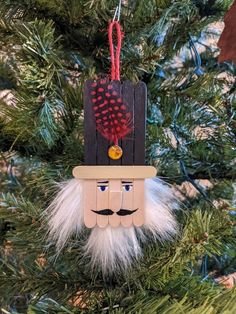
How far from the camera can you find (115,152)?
1.17 ft

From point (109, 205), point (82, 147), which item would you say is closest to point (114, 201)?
point (109, 205)

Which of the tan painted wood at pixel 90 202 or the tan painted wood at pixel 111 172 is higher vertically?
the tan painted wood at pixel 111 172

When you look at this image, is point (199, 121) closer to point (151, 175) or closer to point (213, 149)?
point (213, 149)

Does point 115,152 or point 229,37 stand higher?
point 229,37

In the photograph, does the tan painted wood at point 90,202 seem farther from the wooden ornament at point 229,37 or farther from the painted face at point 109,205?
the wooden ornament at point 229,37

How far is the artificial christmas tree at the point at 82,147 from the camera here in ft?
1.19

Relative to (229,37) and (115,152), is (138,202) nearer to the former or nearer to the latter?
(115,152)

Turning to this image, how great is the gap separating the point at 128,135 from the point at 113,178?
0.04 m

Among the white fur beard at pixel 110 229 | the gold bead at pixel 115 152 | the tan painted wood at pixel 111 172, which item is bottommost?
the white fur beard at pixel 110 229

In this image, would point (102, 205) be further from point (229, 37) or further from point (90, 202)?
point (229, 37)

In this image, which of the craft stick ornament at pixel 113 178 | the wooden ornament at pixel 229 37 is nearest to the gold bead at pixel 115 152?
the craft stick ornament at pixel 113 178

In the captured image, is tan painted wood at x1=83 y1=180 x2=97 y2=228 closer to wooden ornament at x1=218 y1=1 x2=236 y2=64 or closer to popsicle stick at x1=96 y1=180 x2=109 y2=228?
popsicle stick at x1=96 y1=180 x2=109 y2=228

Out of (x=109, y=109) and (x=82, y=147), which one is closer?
(x=109, y=109)

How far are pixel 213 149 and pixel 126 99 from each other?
0.20 m
